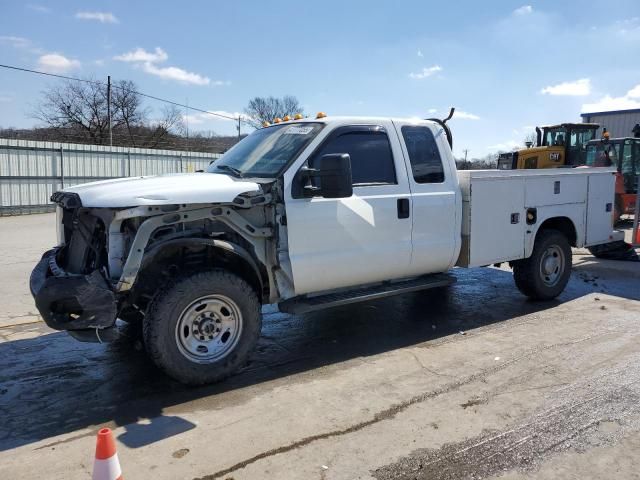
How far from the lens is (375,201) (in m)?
5.11

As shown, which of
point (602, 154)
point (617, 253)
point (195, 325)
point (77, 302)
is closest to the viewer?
point (77, 302)

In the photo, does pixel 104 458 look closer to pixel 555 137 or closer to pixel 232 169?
pixel 232 169

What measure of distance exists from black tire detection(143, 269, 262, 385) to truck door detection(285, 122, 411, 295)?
0.54 metres

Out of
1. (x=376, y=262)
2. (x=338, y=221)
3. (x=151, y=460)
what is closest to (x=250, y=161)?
(x=338, y=221)

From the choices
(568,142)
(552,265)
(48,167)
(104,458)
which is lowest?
(104,458)

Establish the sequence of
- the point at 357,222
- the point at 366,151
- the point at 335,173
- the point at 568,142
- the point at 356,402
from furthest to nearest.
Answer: the point at 568,142, the point at 366,151, the point at 357,222, the point at 335,173, the point at 356,402

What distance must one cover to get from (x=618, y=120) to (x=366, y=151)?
33177 millimetres

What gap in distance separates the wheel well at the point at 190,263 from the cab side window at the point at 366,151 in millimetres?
1251

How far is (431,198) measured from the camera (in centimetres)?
555

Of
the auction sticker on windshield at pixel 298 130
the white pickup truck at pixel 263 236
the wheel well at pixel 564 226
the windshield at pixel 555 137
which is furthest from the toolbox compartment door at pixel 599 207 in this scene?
the windshield at pixel 555 137

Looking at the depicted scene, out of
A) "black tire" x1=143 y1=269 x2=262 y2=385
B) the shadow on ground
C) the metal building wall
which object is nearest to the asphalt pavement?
the shadow on ground

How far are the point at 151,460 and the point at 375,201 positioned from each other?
2972 millimetres

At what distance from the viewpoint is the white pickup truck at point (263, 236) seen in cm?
406

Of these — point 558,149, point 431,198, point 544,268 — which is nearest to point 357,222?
point 431,198
